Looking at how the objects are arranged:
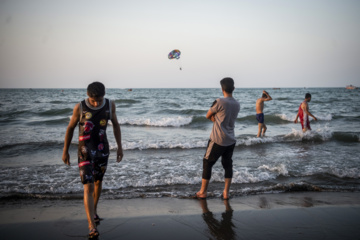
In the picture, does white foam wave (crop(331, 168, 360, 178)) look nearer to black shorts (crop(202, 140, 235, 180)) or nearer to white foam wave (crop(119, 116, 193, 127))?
black shorts (crop(202, 140, 235, 180))

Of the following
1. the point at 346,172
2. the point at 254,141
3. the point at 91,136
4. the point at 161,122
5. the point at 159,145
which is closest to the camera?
the point at 91,136

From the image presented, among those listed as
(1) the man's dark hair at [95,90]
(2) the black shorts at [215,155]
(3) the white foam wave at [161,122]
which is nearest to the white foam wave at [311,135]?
(3) the white foam wave at [161,122]

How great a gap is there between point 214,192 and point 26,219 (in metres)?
2.85

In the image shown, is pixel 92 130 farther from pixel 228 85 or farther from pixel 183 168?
pixel 183 168

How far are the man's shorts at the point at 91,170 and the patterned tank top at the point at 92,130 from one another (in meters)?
0.05

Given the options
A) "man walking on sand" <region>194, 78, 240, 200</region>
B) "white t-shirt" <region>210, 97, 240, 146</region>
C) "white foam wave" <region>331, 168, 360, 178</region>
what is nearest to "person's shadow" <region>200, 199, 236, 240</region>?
A: "man walking on sand" <region>194, 78, 240, 200</region>

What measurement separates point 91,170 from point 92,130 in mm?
458

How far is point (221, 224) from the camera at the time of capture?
322 cm

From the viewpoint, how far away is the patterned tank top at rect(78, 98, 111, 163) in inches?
115

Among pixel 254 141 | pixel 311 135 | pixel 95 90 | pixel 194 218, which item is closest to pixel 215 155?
pixel 194 218

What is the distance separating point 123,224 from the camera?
324 centimetres

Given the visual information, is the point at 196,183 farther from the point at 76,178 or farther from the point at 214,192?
the point at 76,178

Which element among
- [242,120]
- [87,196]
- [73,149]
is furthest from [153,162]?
[242,120]

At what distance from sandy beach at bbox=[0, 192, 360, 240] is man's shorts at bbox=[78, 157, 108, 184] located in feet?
2.08
